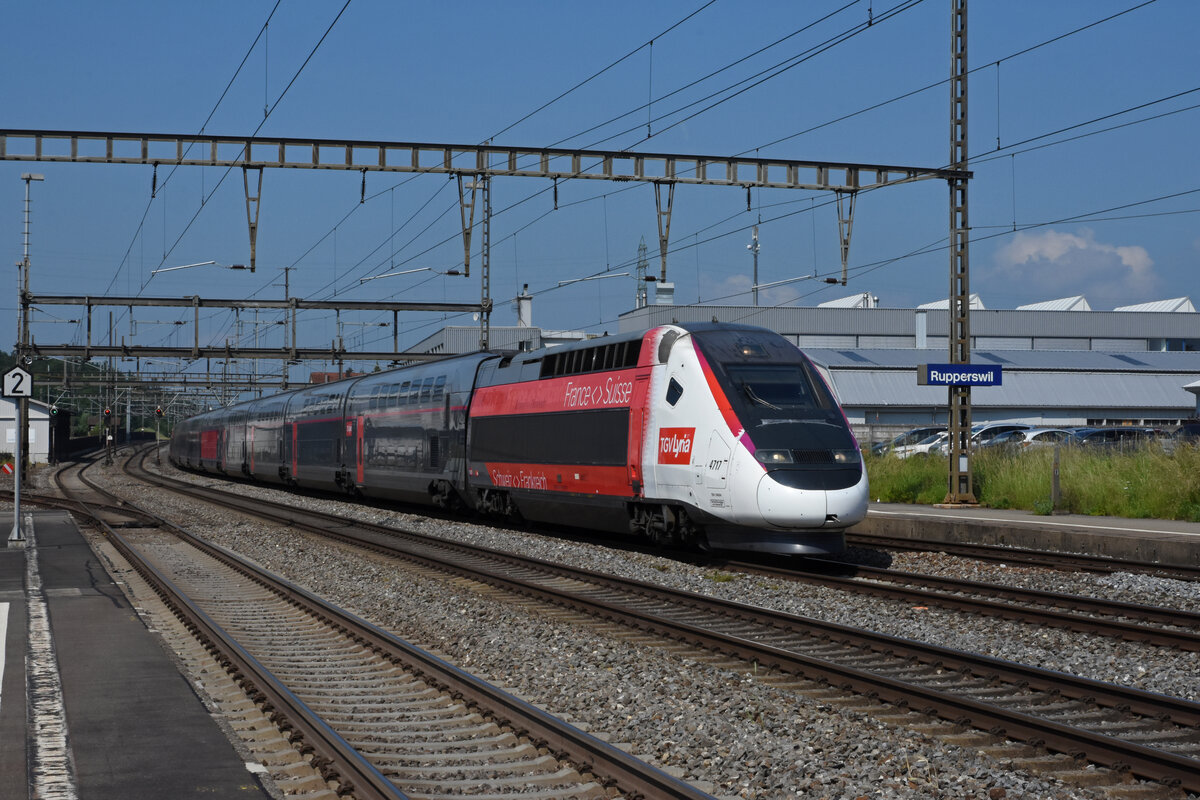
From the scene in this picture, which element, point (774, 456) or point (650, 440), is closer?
point (774, 456)

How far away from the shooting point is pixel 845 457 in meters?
15.0

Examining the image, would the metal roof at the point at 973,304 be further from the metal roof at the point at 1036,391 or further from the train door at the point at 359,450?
the train door at the point at 359,450

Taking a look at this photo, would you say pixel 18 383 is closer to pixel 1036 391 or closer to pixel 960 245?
pixel 960 245

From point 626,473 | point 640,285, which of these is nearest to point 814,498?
point 626,473

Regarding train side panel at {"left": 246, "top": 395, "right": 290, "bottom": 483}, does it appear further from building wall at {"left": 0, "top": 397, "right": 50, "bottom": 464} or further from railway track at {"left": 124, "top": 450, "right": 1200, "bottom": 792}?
railway track at {"left": 124, "top": 450, "right": 1200, "bottom": 792}

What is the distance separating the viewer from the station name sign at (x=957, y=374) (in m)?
21.6

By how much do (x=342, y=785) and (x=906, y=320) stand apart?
8198 centimetres

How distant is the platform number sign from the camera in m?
20.0

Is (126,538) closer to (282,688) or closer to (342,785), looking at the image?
(282,688)

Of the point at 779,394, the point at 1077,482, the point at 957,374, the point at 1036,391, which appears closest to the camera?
the point at 779,394

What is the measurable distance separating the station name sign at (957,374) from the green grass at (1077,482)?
2348mm

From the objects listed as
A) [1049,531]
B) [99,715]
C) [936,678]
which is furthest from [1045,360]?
[99,715]

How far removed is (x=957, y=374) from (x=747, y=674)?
1389 cm

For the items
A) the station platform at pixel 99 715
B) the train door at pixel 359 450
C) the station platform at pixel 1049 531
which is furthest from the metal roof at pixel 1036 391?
the station platform at pixel 99 715
